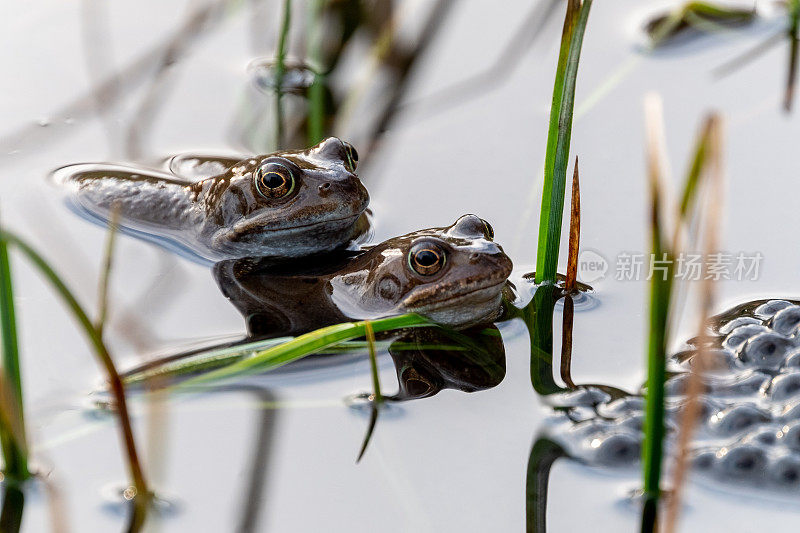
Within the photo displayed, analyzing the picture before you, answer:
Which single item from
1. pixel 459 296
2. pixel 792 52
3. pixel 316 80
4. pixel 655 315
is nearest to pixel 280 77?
pixel 316 80

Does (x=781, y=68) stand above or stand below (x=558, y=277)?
above

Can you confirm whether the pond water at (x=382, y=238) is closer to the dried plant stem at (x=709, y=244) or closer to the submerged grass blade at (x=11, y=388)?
the submerged grass blade at (x=11, y=388)

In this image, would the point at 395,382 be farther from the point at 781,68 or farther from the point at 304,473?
the point at 781,68

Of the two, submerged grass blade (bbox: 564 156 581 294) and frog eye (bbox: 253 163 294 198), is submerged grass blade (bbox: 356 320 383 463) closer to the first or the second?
submerged grass blade (bbox: 564 156 581 294)

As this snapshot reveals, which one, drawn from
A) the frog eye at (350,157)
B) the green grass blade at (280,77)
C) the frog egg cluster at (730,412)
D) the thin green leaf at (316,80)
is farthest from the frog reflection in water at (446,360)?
the green grass blade at (280,77)

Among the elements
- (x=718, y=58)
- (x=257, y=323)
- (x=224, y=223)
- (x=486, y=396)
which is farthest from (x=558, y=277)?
(x=718, y=58)
